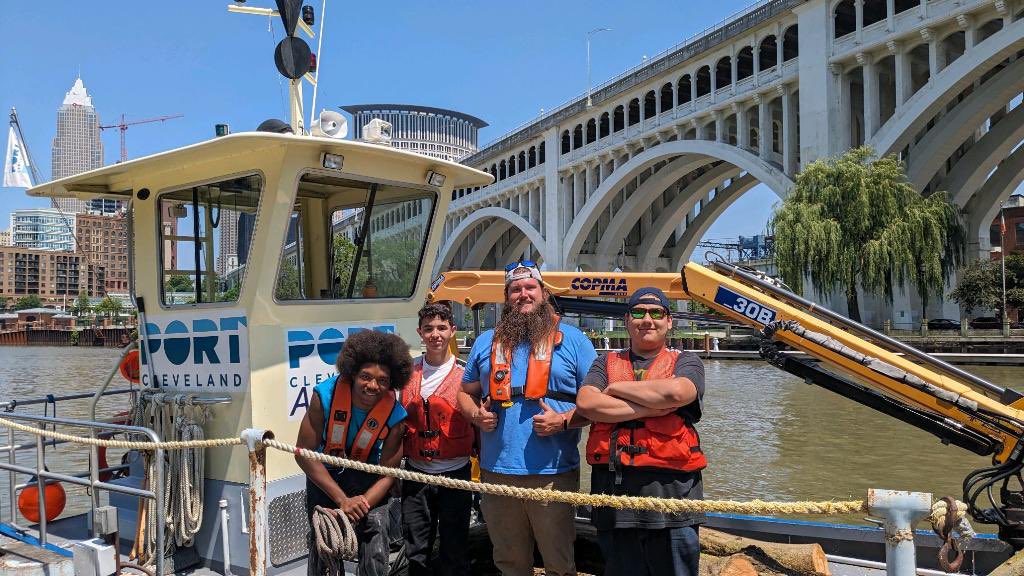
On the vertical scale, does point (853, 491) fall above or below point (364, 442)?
below

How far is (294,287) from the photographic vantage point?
4816 mm

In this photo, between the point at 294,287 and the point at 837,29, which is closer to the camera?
the point at 294,287

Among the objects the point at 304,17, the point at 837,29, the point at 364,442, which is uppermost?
the point at 837,29

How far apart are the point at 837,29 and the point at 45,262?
141 m

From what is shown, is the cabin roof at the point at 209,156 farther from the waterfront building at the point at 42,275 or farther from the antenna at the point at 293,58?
the waterfront building at the point at 42,275

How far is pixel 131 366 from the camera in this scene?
209 inches

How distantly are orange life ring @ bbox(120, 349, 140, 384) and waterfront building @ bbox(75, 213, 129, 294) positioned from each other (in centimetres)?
46

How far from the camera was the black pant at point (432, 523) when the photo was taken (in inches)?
140

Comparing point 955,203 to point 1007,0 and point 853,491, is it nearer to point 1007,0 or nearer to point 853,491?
point 1007,0

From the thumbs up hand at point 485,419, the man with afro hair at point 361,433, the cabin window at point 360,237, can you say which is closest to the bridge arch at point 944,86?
the cabin window at point 360,237

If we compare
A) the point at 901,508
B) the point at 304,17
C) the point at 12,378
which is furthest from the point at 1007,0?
the point at 12,378

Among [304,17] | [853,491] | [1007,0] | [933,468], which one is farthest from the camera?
[1007,0]

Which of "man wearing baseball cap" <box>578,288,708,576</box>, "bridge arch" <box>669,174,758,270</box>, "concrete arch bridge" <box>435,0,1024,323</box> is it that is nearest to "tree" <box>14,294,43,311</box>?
"concrete arch bridge" <box>435,0,1024,323</box>

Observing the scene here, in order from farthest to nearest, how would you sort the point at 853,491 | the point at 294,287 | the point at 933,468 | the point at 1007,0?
the point at 1007,0 → the point at 933,468 → the point at 853,491 → the point at 294,287
